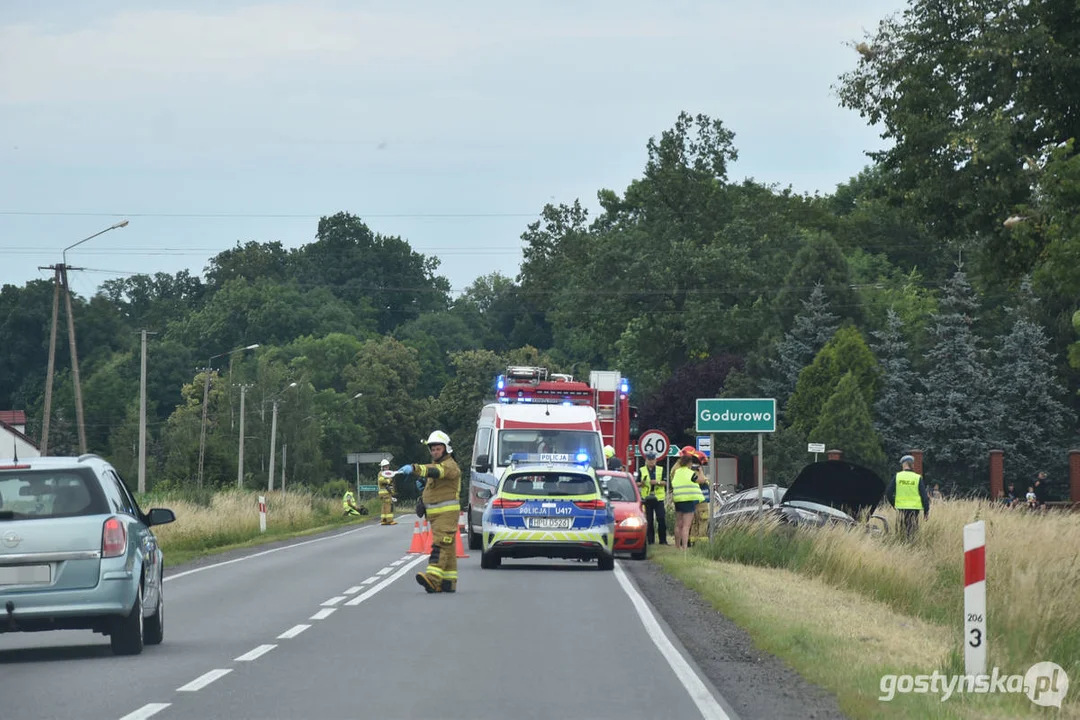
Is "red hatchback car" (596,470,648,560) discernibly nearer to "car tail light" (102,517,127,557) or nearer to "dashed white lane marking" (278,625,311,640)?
"dashed white lane marking" (278,625,311,640)

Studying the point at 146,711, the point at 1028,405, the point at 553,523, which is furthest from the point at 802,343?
the point at 146,711

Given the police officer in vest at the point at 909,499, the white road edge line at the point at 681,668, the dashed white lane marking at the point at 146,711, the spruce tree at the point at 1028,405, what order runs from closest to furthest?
the dashed white lane marking at the point at 146,711
the white road edge line at the point at 681,668
the police officer in vest at the point at 909,499
the spruce tree at the point at 1028,405

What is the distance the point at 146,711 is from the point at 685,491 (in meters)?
19.9

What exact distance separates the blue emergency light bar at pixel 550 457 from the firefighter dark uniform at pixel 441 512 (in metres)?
10.2

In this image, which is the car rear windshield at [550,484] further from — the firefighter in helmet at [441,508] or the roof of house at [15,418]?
the roof of house at [15,418]

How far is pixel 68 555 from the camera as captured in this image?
45.5 feet

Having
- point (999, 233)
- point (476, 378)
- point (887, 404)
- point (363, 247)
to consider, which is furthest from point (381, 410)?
point (999, 233)

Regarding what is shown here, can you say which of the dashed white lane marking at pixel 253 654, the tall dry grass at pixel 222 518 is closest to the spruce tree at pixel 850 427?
the tall dry grass at pixel 222 518

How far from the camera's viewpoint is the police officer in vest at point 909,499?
89.6ft

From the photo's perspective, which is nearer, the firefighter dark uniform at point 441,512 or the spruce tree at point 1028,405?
the firefighter dark uniform at point 441,512

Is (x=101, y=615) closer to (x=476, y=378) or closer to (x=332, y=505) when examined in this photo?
(x=332, y=505)

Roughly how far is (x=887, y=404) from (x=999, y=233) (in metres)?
48.2

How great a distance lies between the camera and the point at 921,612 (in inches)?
747

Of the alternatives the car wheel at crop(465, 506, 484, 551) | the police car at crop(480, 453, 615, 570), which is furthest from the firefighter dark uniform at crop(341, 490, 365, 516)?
the police car at crop(480, 453, 615, 570)
